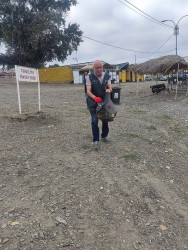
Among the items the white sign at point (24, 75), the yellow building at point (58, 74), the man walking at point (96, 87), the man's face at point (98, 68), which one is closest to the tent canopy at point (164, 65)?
the white sign at point (24, 75)

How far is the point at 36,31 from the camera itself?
2503 centimetres

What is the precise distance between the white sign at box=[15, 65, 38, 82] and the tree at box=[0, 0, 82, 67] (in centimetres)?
2007

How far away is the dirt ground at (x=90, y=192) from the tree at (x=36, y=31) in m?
22.6

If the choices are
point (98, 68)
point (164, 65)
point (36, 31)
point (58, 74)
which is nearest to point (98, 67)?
point (98, 68)

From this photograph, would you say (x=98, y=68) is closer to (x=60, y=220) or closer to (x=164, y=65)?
(x=60, y=220)

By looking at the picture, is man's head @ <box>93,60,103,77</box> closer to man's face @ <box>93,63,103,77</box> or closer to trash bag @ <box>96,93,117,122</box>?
man's face @ <box>93,63,103,77</box>

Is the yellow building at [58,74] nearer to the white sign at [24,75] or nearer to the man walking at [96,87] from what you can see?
the white sign at [24,75]

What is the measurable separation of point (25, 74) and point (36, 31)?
20.6m

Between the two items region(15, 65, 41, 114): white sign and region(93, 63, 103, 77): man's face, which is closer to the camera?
region(93, 63, 103, 77): man's face

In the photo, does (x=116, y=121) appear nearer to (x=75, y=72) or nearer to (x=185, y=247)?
(x=185, y=247)

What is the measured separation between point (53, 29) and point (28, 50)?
375 cm

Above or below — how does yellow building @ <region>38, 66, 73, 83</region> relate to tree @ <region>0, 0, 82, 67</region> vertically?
below

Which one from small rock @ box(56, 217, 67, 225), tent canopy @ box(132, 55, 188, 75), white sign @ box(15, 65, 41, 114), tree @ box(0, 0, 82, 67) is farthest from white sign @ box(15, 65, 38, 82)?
tree @ box(0, 0, 82, 67)

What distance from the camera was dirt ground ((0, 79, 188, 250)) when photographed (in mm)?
2545
